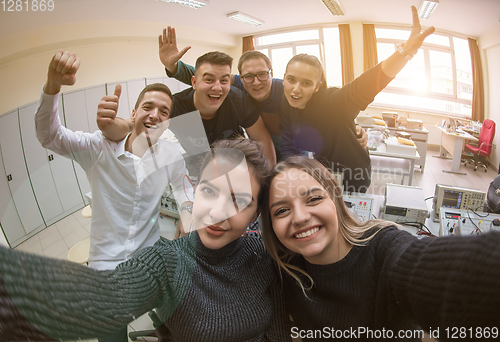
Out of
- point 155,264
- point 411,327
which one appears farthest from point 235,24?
point 411,327

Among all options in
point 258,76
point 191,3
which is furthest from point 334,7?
point 191,3

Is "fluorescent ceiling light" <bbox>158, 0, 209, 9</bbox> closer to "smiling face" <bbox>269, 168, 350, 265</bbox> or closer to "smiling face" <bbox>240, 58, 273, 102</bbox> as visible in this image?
"smiling face" <bbox>240, 58, 273, 102</bbox>

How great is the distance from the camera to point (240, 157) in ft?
2.72

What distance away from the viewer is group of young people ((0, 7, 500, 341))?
1.29 feet

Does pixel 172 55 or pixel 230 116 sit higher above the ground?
pixel 172 55

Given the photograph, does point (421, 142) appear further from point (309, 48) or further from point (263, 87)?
point (263, 87)

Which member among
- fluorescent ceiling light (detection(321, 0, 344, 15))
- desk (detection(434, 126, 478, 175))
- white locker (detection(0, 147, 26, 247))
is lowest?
desk (detection(434, 126, 478, 175))

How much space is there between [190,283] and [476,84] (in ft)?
6.91

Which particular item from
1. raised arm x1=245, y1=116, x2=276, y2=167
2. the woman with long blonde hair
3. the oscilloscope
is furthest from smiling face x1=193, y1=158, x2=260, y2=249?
the oscilloscope

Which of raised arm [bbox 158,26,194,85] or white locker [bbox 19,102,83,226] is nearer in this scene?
white locker [bbox 19,102,83,226]

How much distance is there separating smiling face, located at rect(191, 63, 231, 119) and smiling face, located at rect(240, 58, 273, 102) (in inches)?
11.1

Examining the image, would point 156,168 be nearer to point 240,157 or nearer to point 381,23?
point 240,157

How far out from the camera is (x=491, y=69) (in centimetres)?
140

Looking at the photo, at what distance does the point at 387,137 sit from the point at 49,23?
4.78 m
